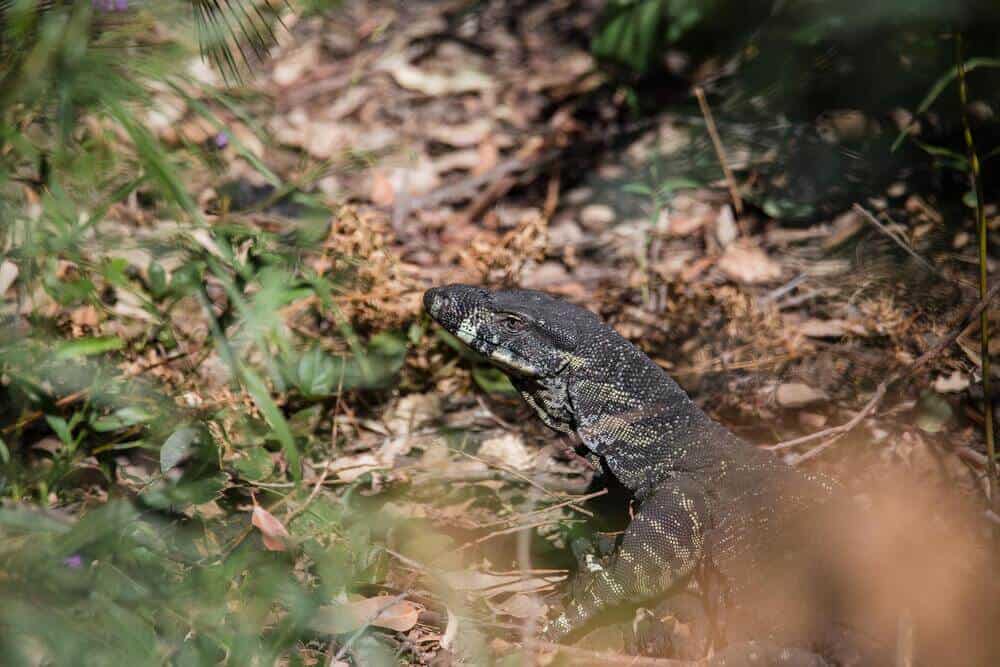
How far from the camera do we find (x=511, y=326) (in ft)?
13.0

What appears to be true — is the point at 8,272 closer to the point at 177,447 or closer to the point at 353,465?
the point at 177,447

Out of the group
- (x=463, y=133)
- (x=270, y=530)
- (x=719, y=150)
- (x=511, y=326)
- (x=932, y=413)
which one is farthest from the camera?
(x=463, y=133)

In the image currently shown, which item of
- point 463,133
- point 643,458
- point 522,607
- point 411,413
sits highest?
point 463,133

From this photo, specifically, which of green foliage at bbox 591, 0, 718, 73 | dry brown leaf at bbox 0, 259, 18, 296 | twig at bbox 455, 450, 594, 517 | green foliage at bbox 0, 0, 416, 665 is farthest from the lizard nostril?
green foliage at bbox 591, 0, 718, 73

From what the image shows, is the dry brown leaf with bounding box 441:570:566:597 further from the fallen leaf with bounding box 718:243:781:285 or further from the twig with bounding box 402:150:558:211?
the twig with bounding box 402:150:558:211

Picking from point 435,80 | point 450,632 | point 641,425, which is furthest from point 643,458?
point 435,80

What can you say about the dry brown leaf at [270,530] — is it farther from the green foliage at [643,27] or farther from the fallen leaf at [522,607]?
the green foliage at [643,27]

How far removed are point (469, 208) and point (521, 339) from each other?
218 centimetres

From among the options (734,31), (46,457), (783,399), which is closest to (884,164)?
(734,31)

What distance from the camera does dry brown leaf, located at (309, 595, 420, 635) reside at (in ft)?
9.94

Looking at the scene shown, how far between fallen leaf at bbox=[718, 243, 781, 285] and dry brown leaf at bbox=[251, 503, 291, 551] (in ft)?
10.3

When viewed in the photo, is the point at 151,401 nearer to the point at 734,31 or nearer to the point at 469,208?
the point at 469,208

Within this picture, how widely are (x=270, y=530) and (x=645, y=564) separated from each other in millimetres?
1381

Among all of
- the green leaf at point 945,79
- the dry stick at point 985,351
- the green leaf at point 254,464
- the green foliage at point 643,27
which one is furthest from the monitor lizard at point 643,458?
the green foliage at point 643,27
